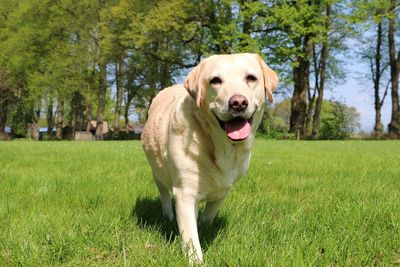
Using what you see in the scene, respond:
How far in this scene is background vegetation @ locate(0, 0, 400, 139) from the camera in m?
33.6

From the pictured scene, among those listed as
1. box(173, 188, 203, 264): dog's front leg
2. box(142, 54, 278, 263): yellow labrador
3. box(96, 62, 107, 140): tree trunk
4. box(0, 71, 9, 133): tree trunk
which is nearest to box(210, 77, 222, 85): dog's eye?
box(142, 54, 278, 263): yellow labrador

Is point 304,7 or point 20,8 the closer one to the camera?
point 304,7

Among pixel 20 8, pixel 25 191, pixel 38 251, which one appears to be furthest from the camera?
pixel 20 8

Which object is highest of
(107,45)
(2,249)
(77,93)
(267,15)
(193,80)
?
(267,15)

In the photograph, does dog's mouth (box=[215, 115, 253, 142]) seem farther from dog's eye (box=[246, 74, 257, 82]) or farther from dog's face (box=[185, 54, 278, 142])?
dog's eye (box=[246, 74, 257, 82])

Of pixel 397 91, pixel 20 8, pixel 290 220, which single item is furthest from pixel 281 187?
pixel 20 8

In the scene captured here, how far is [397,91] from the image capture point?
36.5 m

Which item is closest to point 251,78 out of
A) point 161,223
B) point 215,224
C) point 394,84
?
point 215,224

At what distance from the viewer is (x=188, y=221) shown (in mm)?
3123

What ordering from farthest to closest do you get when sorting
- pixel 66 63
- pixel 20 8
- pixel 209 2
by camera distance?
pixel 20 8
pixel 66 63
pixel 209 2

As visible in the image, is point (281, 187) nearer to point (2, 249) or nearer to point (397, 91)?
point (2, 249)

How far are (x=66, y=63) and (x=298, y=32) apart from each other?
20861 millimetres

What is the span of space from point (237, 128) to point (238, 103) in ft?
0.75

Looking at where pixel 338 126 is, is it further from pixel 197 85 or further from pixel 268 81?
pixel 197 85
